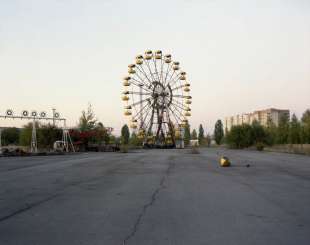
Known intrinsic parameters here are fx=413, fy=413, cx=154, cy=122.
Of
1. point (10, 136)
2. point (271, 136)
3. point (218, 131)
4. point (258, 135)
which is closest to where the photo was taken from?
point (258, 135)

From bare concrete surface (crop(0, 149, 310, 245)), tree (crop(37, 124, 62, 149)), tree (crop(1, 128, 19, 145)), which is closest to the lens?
bare concrete surface (crop(0, 149, 310, 245))

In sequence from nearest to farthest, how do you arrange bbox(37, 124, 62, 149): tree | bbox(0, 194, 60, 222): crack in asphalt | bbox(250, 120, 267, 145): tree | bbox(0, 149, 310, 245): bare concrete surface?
bbox(0, 149, 310, 245): bare concrete surface
bbox(0, 194, 60, 222): crack in asphalt
bbox(37, 124, 62, 149): tree
bbox(250, 120, 267, 145): tree

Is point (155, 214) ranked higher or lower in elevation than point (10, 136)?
lower

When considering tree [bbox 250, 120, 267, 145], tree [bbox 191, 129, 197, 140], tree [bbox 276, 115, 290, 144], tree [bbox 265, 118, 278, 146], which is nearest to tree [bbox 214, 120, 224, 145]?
tree [bbox 191, 129, 197, 140]

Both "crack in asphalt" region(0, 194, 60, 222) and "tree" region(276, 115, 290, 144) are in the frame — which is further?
"tree" region(276, 115, 290, 144)

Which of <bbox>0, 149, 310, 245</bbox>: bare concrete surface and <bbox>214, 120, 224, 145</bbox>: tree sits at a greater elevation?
<bbox>214, 120, 224, 145</bbox>: tree

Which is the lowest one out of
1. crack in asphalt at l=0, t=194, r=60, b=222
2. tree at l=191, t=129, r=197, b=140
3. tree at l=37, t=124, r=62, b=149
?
crack in asphalt at l=0, t=194, r=60, b=222

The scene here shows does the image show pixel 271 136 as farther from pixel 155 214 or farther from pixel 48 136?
pixel 155 214

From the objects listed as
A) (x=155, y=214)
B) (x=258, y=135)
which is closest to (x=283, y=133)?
(x=258, y=135)

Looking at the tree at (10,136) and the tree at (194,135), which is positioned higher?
the tree at (194,135)

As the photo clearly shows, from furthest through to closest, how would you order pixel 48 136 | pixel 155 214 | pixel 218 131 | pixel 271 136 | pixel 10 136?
pixel 218 131 → pixel 10 136 → pixel 271 136 → pixel 48 136 → pixel 155 214

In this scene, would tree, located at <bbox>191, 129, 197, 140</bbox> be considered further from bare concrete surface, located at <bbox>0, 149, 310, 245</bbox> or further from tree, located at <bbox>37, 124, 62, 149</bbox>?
bare concrete surface, located at <bbox>0, 149, 310, 245</bbox>

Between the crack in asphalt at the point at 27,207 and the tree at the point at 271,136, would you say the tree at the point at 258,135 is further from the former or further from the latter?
the crack in asphalt at the point at 27,207

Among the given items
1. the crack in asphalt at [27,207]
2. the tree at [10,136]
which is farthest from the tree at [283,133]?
the crack in asphalt at [27,207]
